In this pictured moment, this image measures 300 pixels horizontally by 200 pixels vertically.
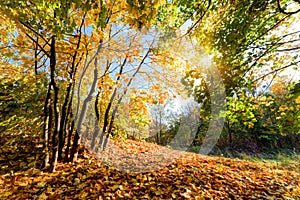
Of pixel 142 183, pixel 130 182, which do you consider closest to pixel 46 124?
pixel 130 182

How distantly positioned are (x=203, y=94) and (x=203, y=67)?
522 mm

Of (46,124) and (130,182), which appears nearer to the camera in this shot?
(130,182)

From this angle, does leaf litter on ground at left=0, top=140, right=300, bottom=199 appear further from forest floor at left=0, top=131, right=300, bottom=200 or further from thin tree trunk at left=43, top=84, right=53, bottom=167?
thin tree trunk at left=43, top=84, right=53, bottom=167

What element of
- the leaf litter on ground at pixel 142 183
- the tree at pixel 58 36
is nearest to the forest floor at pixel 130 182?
the leaf litter on ground at pixel 142 183

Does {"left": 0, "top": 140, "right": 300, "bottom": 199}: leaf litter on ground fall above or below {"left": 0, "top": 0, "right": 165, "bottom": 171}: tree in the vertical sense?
below

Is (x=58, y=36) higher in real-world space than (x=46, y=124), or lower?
higher

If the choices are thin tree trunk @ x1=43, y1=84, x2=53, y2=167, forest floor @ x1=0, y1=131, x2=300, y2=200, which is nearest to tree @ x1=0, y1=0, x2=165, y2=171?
thin tree trunk @ x1=43, y1=84, x2=53, y2=167

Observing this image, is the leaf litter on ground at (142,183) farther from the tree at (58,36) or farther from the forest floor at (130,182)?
the tree at (58,36)

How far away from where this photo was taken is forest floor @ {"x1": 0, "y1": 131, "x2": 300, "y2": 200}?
2.51m

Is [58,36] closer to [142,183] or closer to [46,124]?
[46,124]

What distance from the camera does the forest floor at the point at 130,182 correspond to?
251 centimetres

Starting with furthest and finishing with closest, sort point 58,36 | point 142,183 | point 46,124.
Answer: point 46,124 < point 142,183 < point 58,36

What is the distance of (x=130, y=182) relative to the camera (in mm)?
2955

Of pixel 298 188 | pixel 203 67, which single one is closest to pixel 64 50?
pixel 203 67
